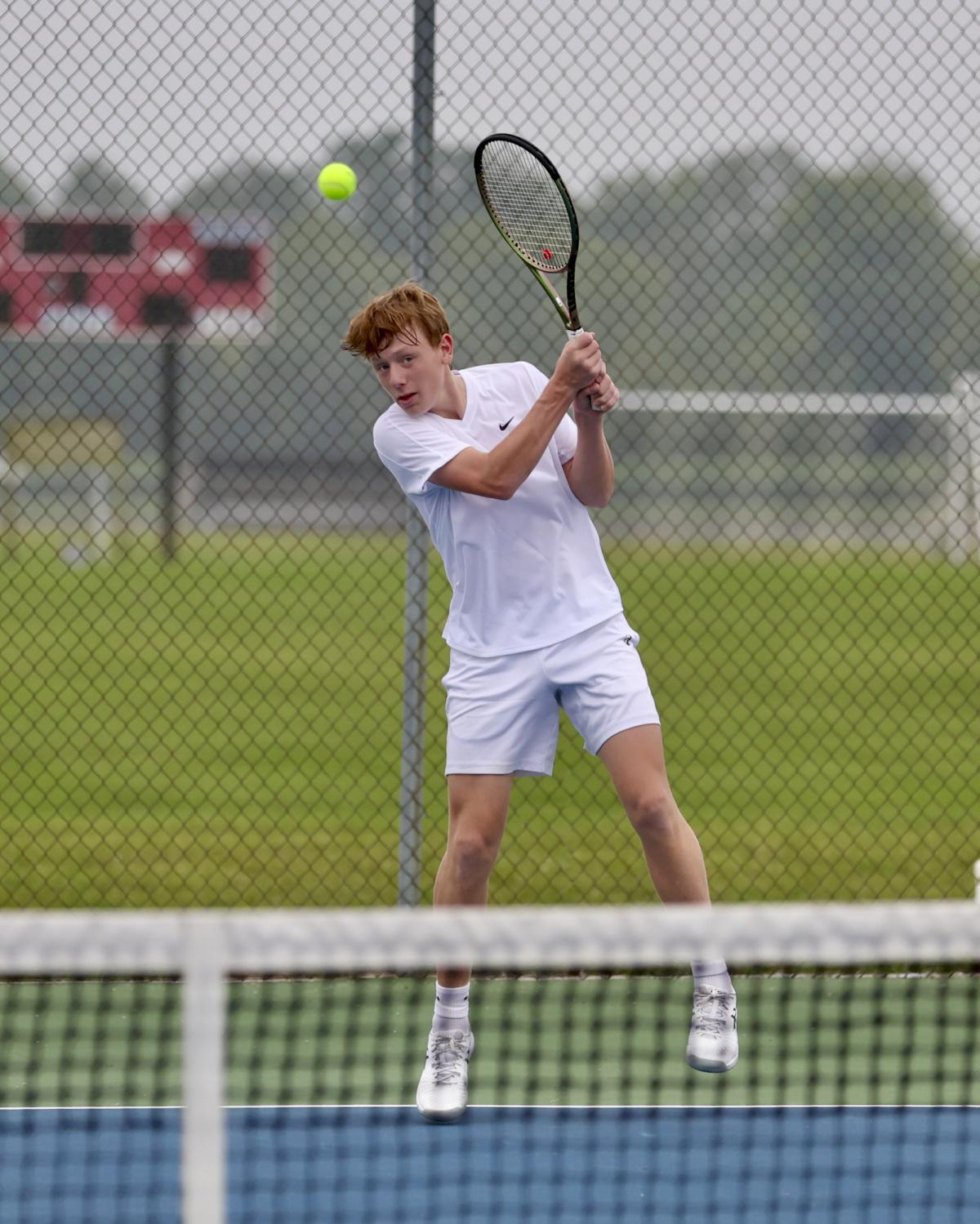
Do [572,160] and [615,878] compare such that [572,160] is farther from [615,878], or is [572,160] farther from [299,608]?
[299,608]

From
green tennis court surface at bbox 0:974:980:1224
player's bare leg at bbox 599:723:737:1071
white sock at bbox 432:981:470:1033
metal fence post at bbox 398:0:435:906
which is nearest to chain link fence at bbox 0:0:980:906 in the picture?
metal fence post at bbox 398:0:435:906

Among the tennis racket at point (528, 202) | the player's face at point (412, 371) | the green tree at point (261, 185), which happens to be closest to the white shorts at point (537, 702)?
the player's face at point (412, 371)

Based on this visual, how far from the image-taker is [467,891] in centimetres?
362

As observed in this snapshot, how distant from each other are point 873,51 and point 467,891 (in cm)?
292

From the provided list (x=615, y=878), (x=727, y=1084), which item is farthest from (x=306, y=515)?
(x=727, y=1084)

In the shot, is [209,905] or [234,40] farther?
[209,905]

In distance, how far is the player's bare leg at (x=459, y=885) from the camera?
3541mm

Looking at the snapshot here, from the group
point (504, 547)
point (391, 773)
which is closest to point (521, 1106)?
point (504, 547)

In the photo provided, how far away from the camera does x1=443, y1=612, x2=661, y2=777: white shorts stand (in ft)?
11.7

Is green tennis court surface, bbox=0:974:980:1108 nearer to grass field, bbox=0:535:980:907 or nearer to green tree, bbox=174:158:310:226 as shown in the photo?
grass field, bbox=0:535:980:907

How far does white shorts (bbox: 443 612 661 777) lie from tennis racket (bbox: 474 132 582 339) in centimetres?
96

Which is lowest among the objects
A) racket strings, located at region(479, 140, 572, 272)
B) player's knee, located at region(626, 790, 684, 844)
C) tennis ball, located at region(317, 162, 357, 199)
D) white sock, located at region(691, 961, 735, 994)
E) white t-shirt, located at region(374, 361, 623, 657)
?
white sock, located at region(691, 961, 735, 994)

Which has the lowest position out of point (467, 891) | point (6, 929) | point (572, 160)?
point (467, 891)

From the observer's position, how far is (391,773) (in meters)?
8.36
